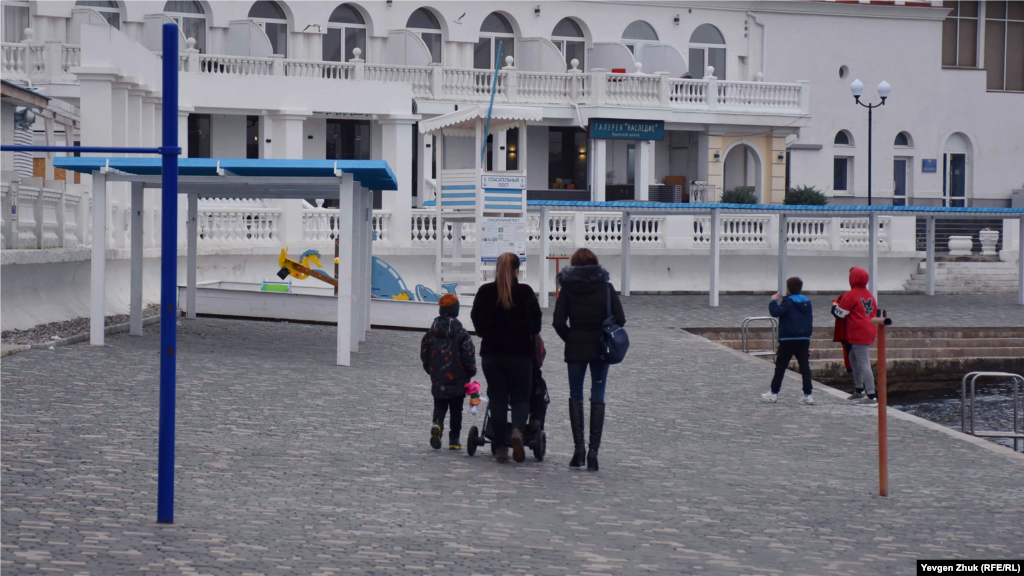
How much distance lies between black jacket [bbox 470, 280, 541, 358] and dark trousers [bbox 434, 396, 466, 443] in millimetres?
660

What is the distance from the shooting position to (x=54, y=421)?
988 centimetres

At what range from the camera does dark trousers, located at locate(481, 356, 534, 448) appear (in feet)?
30.7

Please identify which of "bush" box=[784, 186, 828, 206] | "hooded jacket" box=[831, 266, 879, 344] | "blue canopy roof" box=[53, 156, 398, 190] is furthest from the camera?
"bush" box=[784, 186, 828, 206]

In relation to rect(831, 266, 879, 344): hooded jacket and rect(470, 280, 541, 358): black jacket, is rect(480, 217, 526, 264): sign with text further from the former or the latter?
rect(470, 280, 541, 358): black jacket

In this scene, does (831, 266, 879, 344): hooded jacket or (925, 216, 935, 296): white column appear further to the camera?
(925, 216, 935, 296): white column

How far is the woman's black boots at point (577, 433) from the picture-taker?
9398 millimetres

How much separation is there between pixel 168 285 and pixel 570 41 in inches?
1438

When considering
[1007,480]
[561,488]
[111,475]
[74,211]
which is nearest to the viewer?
[111,475]

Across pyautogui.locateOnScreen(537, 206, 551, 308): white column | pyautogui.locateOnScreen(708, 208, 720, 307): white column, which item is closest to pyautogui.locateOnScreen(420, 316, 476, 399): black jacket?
pyautogui.locateOnScreen(537, 206, 551, 308): white column

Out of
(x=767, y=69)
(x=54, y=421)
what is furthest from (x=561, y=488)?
(x=767, y=69)

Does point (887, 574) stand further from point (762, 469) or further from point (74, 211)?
point (74, 211)

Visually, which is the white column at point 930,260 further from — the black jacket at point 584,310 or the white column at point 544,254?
the black jacket at point 584,310

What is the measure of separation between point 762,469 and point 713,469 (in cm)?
45

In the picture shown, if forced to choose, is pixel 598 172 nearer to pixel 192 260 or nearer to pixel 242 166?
pixel 192 260
